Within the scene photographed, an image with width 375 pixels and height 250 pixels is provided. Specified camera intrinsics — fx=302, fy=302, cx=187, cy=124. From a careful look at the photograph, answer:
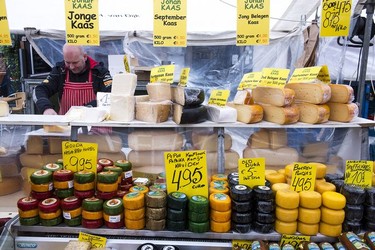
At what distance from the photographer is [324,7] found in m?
1.93

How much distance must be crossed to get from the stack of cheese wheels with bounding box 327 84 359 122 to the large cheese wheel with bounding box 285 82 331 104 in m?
0.07

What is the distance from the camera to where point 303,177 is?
4.88 ft

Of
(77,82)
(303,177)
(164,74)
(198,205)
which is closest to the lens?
(198,205)

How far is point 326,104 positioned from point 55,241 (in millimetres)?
1747

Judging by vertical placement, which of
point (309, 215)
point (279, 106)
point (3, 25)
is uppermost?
point (3, 25)

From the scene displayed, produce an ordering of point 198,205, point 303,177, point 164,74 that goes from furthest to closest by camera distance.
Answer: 1. point 164,74
2. point 303,177
3. point 198,205

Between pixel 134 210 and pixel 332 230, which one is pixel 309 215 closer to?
pixel 332 230

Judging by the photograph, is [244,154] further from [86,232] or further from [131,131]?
[86,232]

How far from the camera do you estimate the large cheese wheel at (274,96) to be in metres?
1.85

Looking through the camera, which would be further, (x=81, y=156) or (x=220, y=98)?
(x=220, y=98)

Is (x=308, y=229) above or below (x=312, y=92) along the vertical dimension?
below

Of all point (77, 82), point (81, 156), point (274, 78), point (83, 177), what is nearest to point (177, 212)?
point (83, 177)

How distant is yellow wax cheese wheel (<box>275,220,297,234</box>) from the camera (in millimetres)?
1410

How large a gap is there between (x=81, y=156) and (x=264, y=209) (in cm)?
95
